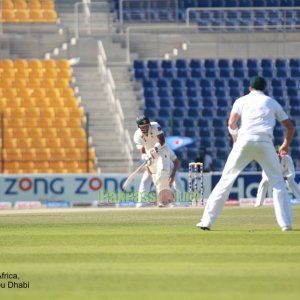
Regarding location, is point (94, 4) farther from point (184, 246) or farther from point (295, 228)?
point (184, 246)

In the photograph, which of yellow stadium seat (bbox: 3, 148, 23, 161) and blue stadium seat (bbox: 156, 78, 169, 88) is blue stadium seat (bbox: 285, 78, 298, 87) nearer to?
blue stadium seat (bbox: 156, 78, 169, 88)

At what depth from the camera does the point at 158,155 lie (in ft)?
93.0

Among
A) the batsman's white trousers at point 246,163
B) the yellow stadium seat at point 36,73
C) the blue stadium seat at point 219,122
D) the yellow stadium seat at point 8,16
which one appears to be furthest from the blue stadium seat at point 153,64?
the batsman's white trousers at point 246,163

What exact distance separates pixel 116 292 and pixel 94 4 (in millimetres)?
35444

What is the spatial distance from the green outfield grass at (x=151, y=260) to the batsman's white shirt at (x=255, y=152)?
429 mm

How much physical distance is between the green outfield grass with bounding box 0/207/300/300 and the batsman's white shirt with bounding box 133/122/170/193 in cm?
692

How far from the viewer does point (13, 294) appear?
11.3 meters

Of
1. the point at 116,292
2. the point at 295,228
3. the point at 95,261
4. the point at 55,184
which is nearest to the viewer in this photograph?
the point at 116,292

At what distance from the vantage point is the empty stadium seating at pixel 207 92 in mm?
40781

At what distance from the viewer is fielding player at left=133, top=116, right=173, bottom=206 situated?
92.4 feet

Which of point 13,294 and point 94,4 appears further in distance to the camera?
point 94,4

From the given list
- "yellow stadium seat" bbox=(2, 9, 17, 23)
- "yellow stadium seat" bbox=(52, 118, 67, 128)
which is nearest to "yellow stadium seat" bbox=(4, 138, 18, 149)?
"yellow stadium seat" bbox=(52, 118, 67, 128)

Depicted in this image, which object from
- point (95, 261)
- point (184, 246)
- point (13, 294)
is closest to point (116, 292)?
point (13, 294)

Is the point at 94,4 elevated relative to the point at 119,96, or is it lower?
elevated
